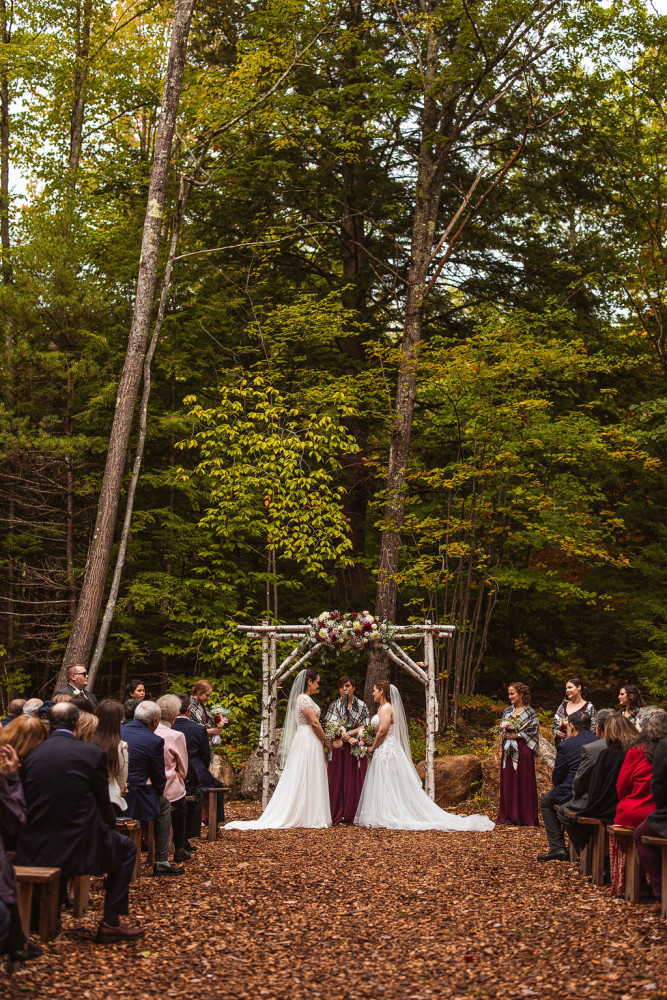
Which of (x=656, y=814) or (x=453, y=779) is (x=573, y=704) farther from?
(x=453, y=779)

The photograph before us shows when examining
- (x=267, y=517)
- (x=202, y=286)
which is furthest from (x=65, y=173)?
(x=267, y=517)

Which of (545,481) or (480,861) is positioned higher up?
(545,481)

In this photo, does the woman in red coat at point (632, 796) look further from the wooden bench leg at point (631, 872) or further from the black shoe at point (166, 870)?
the black shoe at point (166, 870)

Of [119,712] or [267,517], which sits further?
[267,517]

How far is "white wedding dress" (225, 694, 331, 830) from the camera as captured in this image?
437 inches

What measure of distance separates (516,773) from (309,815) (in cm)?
260

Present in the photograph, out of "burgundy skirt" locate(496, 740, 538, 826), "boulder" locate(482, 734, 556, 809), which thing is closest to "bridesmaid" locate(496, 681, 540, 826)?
"burgundy skirt" locate(496, 740, 538, 826)

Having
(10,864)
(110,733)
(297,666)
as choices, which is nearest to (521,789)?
(297,666)

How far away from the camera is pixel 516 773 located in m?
11.4

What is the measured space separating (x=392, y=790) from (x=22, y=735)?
6853 mm

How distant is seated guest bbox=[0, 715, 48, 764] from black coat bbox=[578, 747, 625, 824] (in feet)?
14.9

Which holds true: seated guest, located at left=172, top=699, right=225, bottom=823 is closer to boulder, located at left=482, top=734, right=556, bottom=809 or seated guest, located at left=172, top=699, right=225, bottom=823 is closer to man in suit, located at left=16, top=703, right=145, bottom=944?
man in suit, located at left=16, top=703, right=145, bottom=944

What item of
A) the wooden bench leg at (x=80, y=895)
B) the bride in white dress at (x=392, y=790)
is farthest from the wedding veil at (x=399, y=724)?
the wooden bench leg at (x=80, y=895)

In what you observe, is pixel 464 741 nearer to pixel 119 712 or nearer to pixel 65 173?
pixel 119 712
